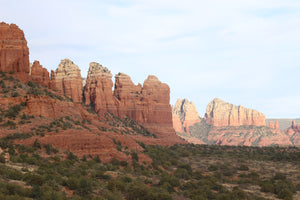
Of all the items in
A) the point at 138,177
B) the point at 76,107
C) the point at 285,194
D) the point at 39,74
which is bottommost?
the point at 285,194

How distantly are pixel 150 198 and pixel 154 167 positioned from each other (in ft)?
90.9

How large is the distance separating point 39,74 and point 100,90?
115ft

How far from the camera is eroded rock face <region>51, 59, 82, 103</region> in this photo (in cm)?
10412

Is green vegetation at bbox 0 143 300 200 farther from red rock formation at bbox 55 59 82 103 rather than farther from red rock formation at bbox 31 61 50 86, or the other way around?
red rock formation at bbox 55 59 82 103

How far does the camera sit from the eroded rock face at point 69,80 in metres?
104

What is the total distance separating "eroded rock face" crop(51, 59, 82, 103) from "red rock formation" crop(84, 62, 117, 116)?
4176 millimetres

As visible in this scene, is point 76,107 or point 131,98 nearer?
point 76,107

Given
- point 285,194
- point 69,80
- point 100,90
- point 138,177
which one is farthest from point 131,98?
point 285,194

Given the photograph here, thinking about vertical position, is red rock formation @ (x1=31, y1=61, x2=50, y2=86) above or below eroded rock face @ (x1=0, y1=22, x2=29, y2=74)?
below

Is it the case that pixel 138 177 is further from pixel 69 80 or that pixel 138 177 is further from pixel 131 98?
pixel 131 98

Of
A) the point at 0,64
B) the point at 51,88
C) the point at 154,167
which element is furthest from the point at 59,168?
the point at 51,88

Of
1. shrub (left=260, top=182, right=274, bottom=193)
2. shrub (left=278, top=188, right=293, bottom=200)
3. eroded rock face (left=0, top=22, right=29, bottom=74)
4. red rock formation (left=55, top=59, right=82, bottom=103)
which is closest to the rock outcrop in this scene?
red rock formation (left=55, top=59, right=82, bottom=103)

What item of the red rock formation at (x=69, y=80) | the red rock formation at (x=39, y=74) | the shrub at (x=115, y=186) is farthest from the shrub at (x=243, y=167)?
the red rock formation at (x=69, y=80)

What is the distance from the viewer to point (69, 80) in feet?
344
